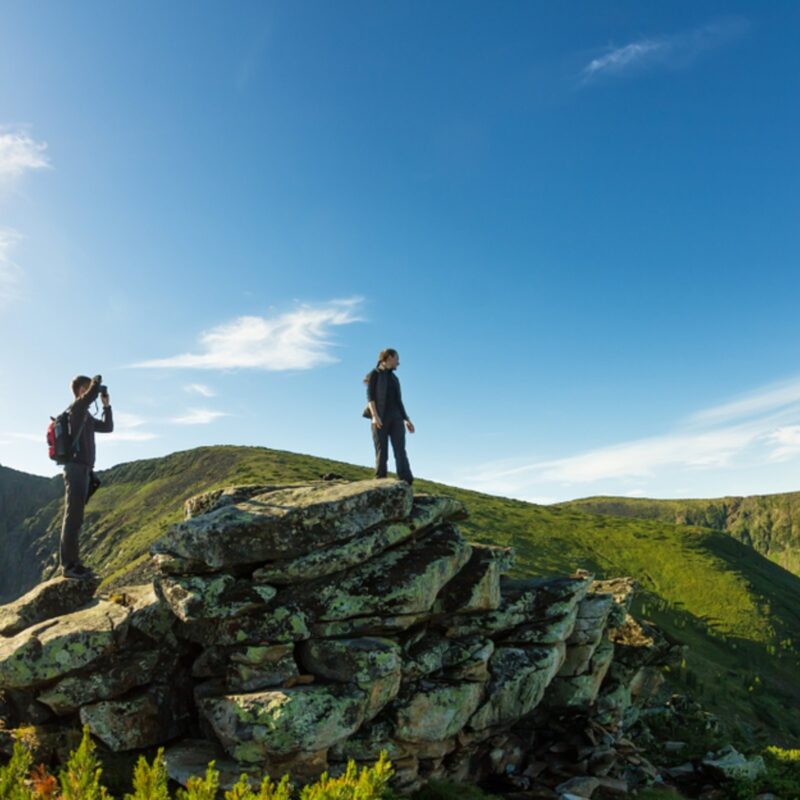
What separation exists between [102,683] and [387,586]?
8.39 metres

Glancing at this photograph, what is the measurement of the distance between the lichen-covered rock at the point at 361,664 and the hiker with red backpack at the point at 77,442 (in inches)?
343

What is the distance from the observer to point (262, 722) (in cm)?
1491

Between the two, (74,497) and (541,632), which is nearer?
(74,497)

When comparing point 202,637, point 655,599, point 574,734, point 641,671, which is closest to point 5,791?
point 202,637

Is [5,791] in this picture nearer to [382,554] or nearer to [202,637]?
[202,637]

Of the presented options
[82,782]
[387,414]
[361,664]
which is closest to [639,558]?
[387,414]

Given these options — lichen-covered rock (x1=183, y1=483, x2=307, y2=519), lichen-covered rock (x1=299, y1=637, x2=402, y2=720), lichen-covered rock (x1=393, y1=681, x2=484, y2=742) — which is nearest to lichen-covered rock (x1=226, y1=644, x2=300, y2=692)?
lichen-covered rock (x1=299, y1=637, x2=402, y2=720)

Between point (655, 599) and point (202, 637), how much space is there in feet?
270

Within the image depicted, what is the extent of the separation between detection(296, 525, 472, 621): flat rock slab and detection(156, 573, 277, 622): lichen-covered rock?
1.30 meters

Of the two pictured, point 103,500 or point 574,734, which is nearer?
point 574,734

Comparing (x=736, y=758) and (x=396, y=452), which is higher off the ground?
(x=396, y=452)

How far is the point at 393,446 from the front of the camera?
21.5 meters

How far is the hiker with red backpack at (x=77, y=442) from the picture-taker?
60.1ft

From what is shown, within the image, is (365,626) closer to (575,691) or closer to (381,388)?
(381,388)
